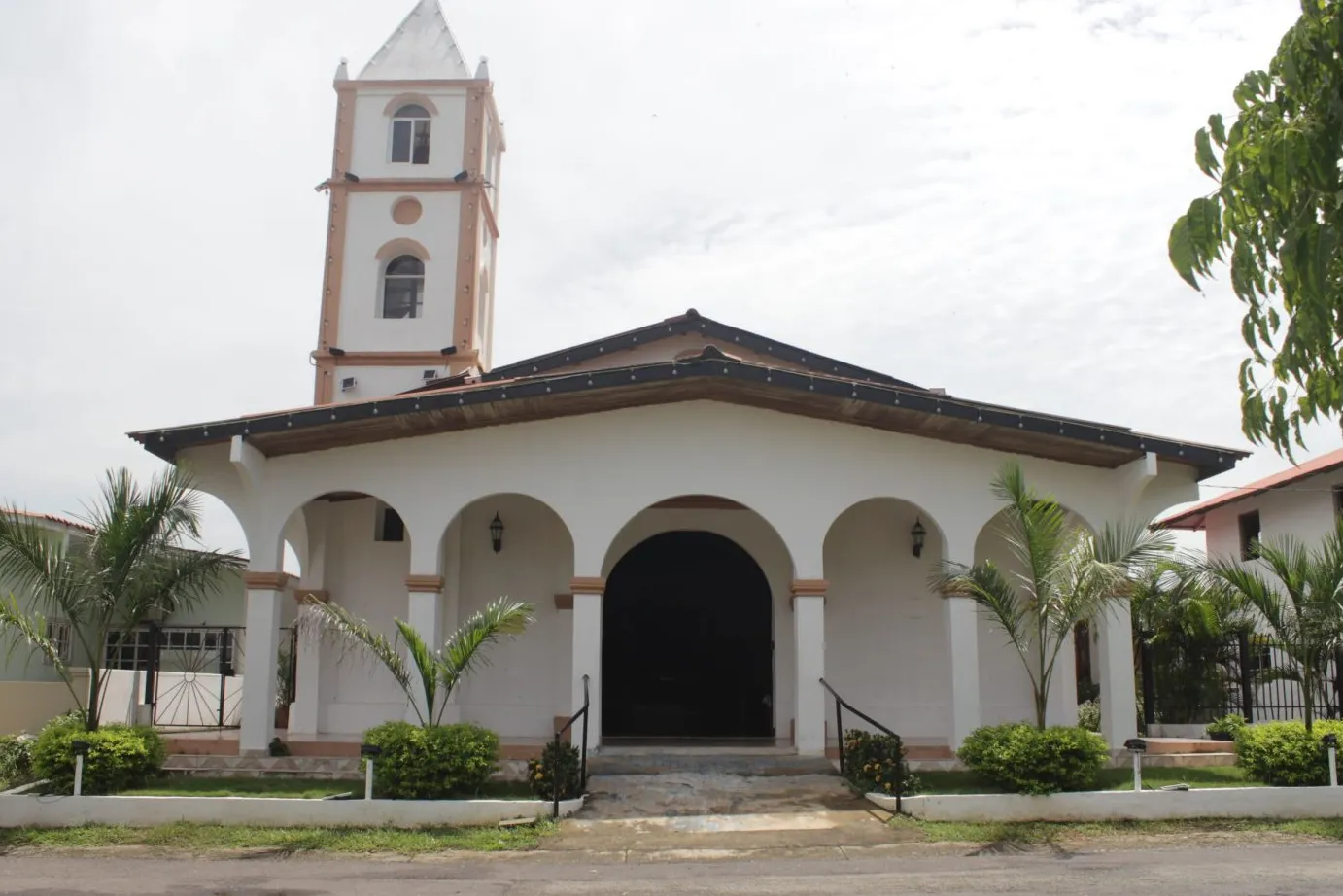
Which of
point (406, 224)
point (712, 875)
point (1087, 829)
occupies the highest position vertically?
point (406, 224)

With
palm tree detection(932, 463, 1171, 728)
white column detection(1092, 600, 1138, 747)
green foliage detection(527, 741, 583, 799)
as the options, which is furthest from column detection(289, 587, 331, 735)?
white column detection(1092, 600, 1138, 747)

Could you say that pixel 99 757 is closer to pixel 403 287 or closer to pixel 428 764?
pixel 428 764

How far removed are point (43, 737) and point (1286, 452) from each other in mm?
12039

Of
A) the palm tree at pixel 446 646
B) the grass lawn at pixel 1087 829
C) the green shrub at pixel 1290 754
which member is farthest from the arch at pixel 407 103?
the green shrub at pixel 1290 754

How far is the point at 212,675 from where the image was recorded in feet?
76.6

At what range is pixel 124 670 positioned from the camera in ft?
74.0

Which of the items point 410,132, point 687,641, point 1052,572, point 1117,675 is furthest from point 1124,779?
point 410,132

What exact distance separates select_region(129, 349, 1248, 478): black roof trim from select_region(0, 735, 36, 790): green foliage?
3.46 metres

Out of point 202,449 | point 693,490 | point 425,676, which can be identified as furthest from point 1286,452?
point 202,449

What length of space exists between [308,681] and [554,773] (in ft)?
17.8

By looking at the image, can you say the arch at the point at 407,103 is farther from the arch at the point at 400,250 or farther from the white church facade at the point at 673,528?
the white church facade at the point at 673,528

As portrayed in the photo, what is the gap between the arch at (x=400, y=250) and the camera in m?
25.1

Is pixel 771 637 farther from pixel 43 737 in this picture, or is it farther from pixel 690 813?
pixel 43 737

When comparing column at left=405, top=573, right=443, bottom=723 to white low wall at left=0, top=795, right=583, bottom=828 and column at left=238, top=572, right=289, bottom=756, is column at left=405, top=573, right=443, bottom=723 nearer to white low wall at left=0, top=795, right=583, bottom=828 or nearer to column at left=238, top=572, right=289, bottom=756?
column at left=238, top=572, right=289, bottom=756
